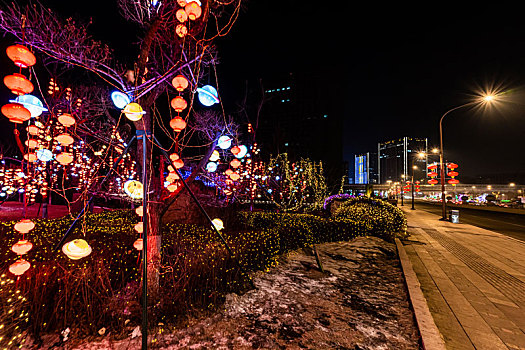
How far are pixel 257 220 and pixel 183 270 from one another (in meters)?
6.08

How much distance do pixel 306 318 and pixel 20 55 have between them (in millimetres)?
5674

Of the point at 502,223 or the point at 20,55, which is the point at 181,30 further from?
the point at 502,223

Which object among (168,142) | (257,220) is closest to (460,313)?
(257,220)

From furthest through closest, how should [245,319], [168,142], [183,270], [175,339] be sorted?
[168,142], [183,270], [245,319], [175,339]

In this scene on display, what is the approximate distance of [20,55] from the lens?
2.70 metres

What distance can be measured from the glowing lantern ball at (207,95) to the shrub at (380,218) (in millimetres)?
8270

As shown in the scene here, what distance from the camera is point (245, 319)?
10.9ft

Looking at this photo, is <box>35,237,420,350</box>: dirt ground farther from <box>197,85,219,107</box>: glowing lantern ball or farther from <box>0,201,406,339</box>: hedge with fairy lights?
<box>197,85,219,107</box>: glowing lantern ball

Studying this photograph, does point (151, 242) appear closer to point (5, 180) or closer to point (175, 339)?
point (175, 339)

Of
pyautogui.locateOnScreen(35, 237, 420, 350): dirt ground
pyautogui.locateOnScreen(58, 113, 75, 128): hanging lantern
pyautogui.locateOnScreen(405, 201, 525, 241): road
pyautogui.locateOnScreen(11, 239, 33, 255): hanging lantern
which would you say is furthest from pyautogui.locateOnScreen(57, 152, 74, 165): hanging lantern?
pyautogui.locateOnScreen(405, 201, 525, 241): road

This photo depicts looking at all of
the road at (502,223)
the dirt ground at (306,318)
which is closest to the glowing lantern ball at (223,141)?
the dirt ground at (306,318)

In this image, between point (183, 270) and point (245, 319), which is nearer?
point (245, 319)

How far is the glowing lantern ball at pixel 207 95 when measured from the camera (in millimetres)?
3686

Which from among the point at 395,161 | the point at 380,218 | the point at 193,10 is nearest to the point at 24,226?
the point at 193,10
